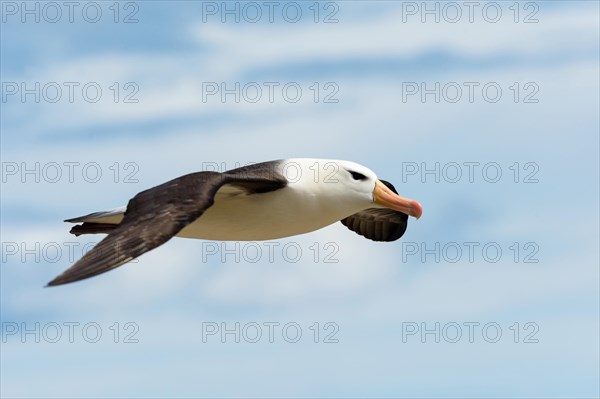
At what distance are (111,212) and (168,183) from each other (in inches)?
86.9

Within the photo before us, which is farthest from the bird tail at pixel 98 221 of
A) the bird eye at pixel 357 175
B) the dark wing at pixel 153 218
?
the bird eye at pixel 357 175

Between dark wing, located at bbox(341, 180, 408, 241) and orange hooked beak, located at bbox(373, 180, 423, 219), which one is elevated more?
orange hooked beak, located at bbox(373, 180, 423, 219)

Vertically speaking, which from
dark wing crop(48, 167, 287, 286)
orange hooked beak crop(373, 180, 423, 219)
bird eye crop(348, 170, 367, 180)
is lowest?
dark wing crop(48, 167, 287, 286)

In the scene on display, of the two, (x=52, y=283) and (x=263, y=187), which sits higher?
(x=263, y=187)

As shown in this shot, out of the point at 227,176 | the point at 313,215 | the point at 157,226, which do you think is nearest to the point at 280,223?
the point at 313,215

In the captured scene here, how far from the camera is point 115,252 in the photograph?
47.2ft

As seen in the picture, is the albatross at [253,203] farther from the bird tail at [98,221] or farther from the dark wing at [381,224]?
the dark wing at [381,224]

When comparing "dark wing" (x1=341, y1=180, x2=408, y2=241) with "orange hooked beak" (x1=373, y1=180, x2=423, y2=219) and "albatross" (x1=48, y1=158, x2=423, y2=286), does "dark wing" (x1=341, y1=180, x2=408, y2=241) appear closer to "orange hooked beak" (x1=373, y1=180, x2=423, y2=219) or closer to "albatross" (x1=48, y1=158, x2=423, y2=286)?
"albatross" (x1=48, y1=158, x2=423, y2=286)

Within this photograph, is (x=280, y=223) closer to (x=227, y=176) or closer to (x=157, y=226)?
(x=227, y=176)

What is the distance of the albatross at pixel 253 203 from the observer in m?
15.4

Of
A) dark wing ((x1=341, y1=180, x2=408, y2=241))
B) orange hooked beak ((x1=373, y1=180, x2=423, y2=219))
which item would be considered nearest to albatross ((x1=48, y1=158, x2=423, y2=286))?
orange hooked beak ((x1=373, y1=180, x2=423, y2=219))

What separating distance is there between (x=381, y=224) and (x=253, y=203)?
4.09 m

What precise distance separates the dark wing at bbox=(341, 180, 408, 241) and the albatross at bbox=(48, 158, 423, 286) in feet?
5.27

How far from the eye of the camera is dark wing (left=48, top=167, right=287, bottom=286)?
554 inches
